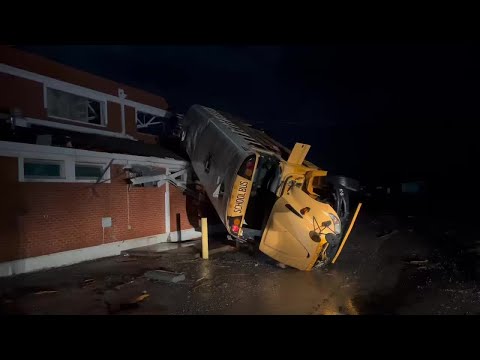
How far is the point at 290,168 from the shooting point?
841cm

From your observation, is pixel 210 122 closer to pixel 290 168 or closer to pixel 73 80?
pixel 290 168

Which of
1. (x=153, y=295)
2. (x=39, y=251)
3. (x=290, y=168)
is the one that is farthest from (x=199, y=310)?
(x=39, y=251)

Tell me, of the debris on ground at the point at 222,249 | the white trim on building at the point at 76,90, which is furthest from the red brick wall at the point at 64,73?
the debris on ground at the point at 222,249

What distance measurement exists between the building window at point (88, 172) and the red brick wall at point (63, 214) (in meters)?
0.29

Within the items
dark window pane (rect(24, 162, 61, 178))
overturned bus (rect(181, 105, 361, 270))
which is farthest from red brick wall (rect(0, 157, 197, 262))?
overturned bus (rect(181, 105, 361, 270))

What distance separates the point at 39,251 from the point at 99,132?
598 centimetres

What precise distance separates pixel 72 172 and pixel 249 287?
19.7ft

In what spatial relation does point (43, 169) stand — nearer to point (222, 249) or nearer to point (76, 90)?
point (76, 90)

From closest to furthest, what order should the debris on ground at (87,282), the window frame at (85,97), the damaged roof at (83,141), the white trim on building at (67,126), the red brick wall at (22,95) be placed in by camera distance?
the debris on ground at (87,282) < the damaged roof at (83,141) < the white trim on building at (67,126) < the red brick wall at (22,95) < the window frame at (85,97)

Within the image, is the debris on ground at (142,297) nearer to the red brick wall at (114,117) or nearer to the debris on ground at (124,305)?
the debris on ground at (124,305)

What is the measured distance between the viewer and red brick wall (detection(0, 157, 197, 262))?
7883 mm

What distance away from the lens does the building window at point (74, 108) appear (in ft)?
39.9

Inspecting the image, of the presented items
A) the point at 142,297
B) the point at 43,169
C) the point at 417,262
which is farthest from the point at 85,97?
the point at 417,262

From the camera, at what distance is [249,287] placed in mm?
7062
